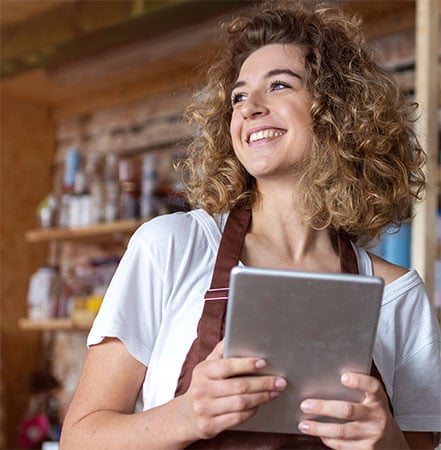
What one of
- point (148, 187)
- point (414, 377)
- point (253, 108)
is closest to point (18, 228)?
point (148, 187)

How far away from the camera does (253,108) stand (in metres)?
1.42

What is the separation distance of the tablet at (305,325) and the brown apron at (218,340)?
0.14 metres

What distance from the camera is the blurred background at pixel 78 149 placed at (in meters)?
3.23

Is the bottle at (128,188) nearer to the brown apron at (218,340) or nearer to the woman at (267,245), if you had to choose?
the woman at (267,245)

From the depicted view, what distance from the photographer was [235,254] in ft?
4.48

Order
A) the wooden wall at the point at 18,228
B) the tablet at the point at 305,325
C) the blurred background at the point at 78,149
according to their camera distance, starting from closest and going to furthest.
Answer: the tablet at the point at 305,325 < the blurred background at the point at 78,149 < the wooden wall at the point at 18,228

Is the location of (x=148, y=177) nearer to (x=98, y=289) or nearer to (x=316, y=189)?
(x=98, y=289)

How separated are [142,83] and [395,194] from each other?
2.74 metres

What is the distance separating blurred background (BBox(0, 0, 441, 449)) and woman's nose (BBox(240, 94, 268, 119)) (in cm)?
133

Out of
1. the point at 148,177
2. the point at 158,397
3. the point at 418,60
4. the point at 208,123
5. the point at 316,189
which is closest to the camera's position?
the point at 158,397

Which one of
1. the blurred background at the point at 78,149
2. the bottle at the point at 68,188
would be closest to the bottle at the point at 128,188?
the blurred background at the point at 78,149

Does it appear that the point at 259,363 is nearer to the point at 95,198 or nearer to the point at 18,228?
the point at 95,198

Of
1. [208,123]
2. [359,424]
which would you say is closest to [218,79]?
[208,123]

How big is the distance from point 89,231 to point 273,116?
96.4 inches
